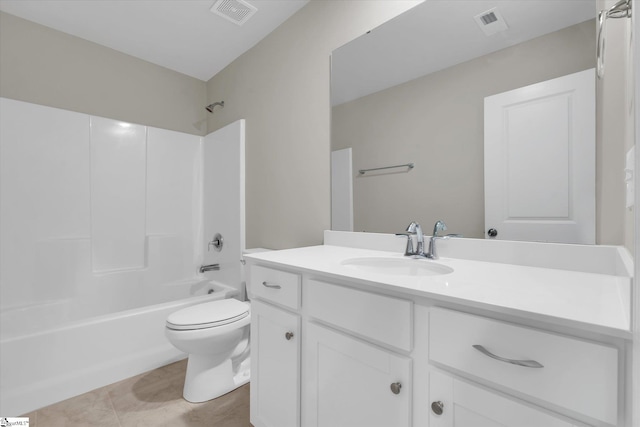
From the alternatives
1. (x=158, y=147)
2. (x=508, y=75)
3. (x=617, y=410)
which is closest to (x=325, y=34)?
(x=508, y=75)

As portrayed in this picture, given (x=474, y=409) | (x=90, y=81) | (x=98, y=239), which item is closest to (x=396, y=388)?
(x=474, y=409)

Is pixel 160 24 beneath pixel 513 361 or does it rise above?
above

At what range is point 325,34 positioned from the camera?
5.71 feet

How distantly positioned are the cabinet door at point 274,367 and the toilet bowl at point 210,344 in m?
0.38

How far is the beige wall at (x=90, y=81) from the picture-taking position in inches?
79.2

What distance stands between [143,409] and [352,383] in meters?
1.33

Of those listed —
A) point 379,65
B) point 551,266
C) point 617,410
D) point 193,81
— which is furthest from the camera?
point 193,81

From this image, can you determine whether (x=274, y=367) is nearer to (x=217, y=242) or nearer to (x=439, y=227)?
(x=439, y=227)

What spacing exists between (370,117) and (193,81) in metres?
2.27

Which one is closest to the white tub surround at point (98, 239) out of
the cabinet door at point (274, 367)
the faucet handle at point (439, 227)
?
the cabinet door at point (274, 367)

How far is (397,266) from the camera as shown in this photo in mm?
1244

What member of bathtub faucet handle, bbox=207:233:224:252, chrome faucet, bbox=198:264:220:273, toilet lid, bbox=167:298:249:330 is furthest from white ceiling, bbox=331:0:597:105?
chrome faucet, bbox=198:264:220:273

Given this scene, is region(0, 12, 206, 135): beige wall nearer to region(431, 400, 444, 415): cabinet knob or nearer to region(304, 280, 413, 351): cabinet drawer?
region(304, 280, 413, 351): cabinet drawer

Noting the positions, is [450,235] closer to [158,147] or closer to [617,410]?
[617,410]
